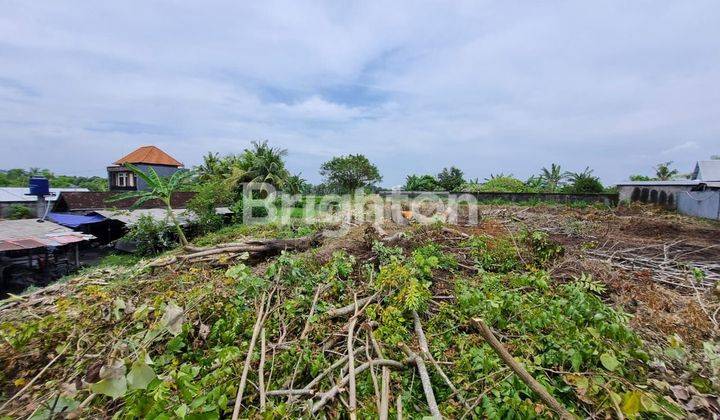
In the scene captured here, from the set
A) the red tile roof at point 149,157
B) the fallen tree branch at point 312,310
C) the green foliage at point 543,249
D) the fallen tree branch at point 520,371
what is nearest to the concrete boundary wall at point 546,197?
the green foliage at point 543,249

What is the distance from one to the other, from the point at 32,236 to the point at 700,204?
77.6ft

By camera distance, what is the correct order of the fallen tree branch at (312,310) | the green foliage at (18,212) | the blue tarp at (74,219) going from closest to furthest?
the fallen tree branch at (312,310), the blue tarp at (74,219), the green foliage at (18,212)

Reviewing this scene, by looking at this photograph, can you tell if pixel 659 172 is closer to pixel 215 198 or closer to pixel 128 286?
pixel 215 198

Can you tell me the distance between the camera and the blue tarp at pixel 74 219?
14.6 metres

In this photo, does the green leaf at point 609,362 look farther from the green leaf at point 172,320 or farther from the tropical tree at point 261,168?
the tropical tree at point 261,168

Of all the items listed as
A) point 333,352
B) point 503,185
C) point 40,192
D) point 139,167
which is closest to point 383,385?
point 333,352

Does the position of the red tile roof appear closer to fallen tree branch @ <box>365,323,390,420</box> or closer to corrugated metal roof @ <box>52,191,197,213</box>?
corrugated metal roof @ <box>52,191,197,213</box>

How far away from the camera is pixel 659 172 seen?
27562 mm

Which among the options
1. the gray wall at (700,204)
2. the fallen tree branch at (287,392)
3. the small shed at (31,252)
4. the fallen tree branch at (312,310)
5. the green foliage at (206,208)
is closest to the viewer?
the fallen tree branch at (287,392)

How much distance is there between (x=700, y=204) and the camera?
13297 mm

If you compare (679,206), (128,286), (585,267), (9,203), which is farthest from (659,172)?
(9,203)

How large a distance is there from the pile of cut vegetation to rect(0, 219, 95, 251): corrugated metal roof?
688 cm

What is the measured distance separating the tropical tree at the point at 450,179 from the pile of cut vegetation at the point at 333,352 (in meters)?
25.5

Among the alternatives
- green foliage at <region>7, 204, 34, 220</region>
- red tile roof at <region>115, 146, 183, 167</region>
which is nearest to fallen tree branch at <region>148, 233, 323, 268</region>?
green foliage at <region>7, 204, 34, 220</region>
